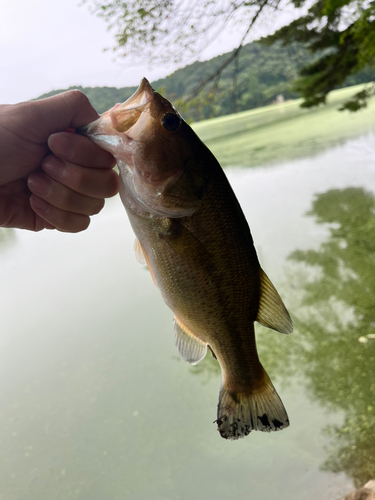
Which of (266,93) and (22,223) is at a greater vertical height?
(22,223)

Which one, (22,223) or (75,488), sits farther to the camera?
(75,488)

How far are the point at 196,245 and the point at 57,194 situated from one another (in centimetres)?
47

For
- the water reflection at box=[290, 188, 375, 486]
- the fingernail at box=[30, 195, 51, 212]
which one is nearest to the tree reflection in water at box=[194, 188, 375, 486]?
the water reflection at box=[290, 188, 375, 486]

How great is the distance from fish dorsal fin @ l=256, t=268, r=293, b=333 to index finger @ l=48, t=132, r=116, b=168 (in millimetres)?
571

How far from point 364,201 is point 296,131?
35.0ft

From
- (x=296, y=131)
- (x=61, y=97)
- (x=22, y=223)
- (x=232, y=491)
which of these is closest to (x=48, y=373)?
(x=232, y=491)

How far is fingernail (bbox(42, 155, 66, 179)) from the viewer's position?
102 cm

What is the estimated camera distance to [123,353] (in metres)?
4.17

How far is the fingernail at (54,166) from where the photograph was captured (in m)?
1.02

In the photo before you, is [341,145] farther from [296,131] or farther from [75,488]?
[75,488]

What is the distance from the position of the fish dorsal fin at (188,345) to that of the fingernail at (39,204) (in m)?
0.53

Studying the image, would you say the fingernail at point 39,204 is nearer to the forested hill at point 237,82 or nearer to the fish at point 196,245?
the fish at point 196,245

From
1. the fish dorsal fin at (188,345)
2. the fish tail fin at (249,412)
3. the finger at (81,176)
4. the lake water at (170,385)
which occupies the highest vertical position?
the finger at (81,176)

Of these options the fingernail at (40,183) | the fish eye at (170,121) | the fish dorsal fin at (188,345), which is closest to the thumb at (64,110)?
the fingernail at (40,183)
